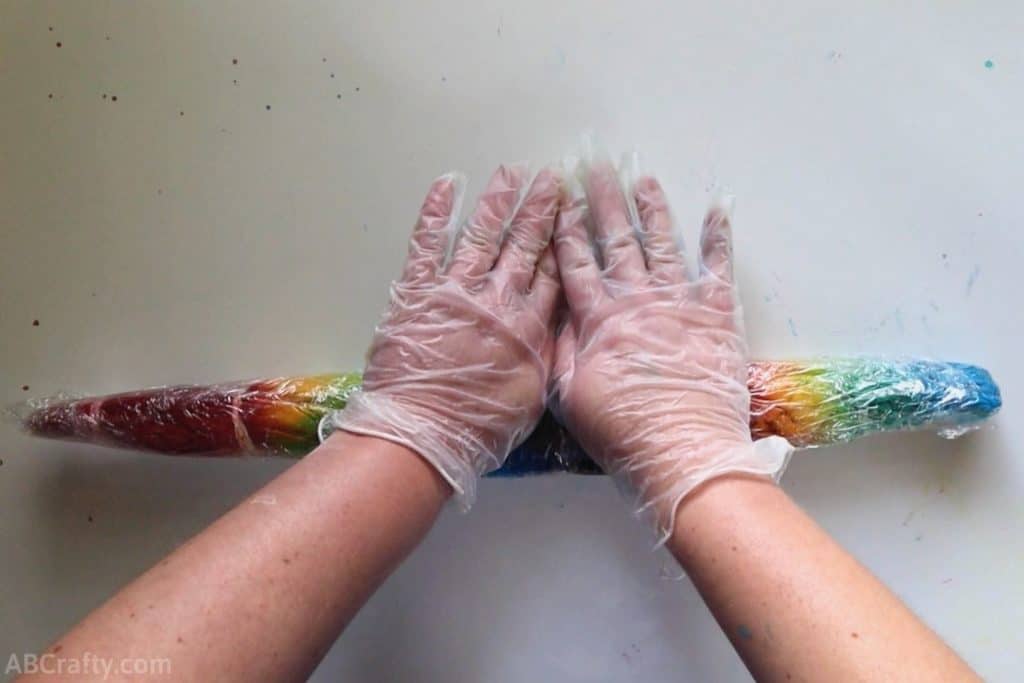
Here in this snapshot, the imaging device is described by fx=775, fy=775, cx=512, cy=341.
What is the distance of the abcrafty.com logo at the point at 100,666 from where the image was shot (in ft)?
1.70

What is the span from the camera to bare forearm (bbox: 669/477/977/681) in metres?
0.56

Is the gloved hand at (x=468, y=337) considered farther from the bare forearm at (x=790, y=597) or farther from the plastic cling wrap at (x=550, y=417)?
the bare forearm at (x=790, y=597)

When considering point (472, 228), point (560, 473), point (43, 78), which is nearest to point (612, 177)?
point (472, 228)

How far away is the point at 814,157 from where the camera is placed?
89cm

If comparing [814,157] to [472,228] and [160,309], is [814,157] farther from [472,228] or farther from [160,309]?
[160,309]

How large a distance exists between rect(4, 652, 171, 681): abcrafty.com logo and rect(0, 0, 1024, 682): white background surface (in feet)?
1.29

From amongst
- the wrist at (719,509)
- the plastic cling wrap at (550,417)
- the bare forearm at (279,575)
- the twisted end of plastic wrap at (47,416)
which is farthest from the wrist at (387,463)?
the twisted end of plastic wrap at (47,416)

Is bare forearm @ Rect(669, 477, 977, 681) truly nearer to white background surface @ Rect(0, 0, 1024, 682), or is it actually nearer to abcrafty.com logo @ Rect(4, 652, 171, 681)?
white background surface @ Rect(0, 0, 1024, 682)

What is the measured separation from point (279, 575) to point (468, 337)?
0.29 metres

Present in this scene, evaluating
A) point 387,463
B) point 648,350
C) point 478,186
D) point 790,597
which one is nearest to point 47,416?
point 387,463

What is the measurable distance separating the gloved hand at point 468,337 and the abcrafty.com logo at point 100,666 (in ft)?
0.85

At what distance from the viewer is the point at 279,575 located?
0.59 metres

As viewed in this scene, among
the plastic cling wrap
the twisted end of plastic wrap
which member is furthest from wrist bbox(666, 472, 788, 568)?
the twisted end of plastic wrap

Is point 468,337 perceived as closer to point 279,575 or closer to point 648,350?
point 648,350
